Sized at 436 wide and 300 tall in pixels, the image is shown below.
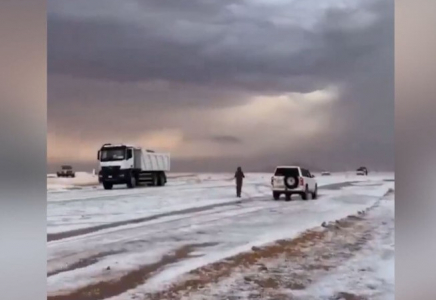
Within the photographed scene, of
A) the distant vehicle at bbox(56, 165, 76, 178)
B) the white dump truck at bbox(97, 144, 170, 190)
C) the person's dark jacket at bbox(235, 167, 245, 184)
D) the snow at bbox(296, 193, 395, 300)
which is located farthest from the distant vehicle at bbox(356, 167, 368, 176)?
the distant vehicle at bbox(56, 165, 76, 178)

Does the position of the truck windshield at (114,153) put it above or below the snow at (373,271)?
above

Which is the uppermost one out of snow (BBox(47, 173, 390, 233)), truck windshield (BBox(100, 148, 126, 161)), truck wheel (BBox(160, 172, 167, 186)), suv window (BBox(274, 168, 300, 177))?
truck windshield (BBox(100, 148, 126, 161))

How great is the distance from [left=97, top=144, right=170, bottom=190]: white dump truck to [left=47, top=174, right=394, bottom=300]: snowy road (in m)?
0.05

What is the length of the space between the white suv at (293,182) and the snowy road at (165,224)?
0.04 m

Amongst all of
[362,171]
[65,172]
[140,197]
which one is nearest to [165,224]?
[140,197]

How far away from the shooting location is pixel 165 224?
2.44 meters

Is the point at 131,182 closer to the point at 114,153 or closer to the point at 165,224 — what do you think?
the point at 114,153

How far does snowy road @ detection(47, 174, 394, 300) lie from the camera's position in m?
2.38

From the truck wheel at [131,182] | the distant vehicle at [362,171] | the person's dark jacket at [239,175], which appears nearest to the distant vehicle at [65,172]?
the truck wheel at [131,182]

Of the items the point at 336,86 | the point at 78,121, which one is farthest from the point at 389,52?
the point at 78,121

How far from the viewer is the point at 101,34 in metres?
2.47

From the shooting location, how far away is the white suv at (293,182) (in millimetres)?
2420

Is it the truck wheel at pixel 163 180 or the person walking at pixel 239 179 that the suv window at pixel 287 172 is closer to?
the person walking at pixel 239 179

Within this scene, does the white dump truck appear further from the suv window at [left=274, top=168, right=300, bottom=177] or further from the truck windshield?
the suv window at [left=274, top=168, right=300, bottom=177]
